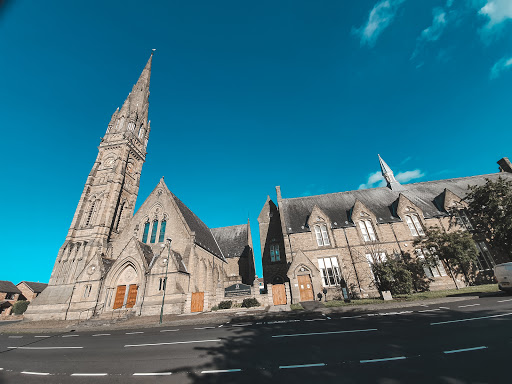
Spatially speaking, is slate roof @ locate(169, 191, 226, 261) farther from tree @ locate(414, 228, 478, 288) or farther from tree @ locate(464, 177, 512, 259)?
tree @ locate(464, 177, 512, 259)

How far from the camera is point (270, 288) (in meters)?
21.2

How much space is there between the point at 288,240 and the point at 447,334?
18.2 m

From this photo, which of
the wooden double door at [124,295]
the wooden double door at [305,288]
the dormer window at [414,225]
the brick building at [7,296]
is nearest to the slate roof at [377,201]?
the dormer window at [414,225]

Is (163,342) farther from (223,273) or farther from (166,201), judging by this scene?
(223,273)

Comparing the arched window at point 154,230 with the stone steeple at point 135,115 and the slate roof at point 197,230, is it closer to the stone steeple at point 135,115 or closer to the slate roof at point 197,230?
the slate roof at point 197,230

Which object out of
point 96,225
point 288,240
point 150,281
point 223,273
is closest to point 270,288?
point 288,240

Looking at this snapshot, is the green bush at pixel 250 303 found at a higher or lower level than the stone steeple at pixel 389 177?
lower

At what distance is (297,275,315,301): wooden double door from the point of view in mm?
22188

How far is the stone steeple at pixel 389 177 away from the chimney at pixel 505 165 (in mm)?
16200

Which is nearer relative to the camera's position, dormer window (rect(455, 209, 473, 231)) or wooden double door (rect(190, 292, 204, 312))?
wooden double door (rect(190, 292, 204, 312))

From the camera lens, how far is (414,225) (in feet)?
83.0

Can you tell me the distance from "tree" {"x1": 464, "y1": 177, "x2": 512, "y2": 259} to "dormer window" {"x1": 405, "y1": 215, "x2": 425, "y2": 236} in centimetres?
570

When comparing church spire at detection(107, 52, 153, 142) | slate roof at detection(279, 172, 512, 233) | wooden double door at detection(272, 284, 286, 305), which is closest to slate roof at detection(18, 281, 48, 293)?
church spire at detection(107, 52, 153, 142)

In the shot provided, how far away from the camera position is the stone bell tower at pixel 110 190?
27109mm
